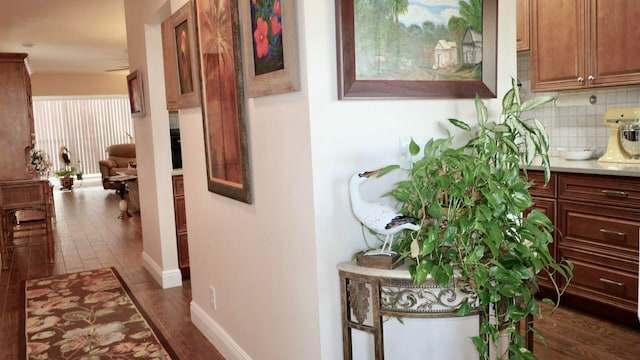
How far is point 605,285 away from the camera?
335cm

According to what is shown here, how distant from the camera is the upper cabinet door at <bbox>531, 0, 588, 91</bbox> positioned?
3.75 m

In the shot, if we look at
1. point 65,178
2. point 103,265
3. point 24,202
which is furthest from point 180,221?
point 65,178

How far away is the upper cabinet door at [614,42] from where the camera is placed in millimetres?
3400

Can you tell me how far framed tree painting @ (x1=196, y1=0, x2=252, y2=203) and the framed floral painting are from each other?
0.37 ft

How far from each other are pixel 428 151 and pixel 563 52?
103 inches

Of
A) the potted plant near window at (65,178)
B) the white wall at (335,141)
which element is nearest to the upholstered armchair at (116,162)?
the potted plant near window at (65,178)

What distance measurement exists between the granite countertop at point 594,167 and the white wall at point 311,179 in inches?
49.6

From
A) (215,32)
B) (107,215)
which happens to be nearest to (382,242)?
(215,32)

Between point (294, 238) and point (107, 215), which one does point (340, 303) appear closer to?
point (294, 238)

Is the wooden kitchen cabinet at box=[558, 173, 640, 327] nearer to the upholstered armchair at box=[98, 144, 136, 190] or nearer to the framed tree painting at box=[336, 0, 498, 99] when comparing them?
the framed tree painting at box=[336, 0, 498, 99]

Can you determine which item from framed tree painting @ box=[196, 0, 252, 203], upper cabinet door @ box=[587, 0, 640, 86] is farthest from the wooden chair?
upper cabinet door @ box=[587, 0, 640, 86]

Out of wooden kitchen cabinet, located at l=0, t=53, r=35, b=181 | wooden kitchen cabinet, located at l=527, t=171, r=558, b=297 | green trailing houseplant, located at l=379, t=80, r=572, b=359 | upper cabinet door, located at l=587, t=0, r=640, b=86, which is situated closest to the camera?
green trailing houseplant, located at l=379, t=80, r=572, b=359

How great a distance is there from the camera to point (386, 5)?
79.1 inches

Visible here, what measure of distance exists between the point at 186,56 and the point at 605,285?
9.51 ft
